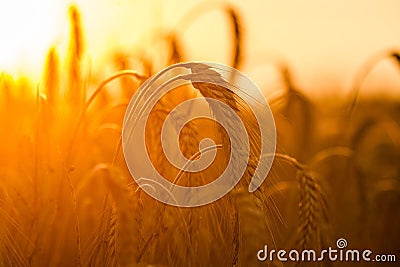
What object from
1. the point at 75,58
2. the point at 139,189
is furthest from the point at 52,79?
the point at 139,189

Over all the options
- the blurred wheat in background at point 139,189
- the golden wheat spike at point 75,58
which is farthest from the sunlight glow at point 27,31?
the golden wheat spike at point 75,58

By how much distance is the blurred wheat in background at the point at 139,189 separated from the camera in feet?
2.69

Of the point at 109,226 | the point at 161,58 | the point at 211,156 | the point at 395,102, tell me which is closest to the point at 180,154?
the point at 211,156

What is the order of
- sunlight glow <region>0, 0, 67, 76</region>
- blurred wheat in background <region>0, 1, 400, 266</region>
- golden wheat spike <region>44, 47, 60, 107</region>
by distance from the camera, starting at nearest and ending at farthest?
blurred wheat in background <region>0, 1, 400, 266</region> → golden wheat spike <region>44, 47, 60, 107</region> → sunlight glow <region>0, 0, 67, 76</region>

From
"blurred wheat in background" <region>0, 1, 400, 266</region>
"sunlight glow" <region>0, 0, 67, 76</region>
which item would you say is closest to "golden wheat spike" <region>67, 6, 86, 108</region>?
"blurred wheat in background" <region>0, 1, 400, 266</region>

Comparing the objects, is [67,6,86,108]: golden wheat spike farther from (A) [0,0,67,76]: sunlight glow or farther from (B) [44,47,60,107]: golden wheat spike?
(A) [0,0,67,76]: sunlight glow

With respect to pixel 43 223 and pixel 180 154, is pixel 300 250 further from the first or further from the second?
pixel 43 223

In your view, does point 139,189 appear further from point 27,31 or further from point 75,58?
point 27,31

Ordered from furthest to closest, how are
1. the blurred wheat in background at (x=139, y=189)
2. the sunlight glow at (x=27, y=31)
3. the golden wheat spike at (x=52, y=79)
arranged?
the sunlight glow at (x=27, y=31) < the golden wheat spike at (x=52, y=79) < the blurred wheat in background at (x=139, y=189)

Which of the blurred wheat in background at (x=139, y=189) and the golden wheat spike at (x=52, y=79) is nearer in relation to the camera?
the blurred wheat in background at (x=139, y=189)

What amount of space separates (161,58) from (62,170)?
296 millimetres

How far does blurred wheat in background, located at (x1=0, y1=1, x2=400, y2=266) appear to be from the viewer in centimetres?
82

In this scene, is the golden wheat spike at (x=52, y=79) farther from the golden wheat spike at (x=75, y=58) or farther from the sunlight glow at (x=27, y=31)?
the sunlight glow at (x=27, y=31)

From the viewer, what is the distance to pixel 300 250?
925 millimetres
